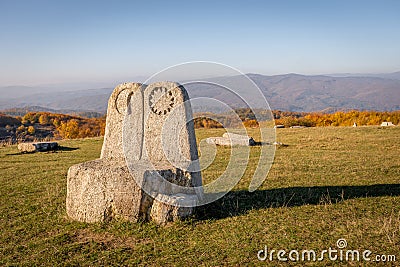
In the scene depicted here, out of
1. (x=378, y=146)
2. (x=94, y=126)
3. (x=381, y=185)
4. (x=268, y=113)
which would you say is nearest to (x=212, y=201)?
(x=268, y=113)

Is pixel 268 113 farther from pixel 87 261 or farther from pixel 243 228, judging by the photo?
pixel 87 261

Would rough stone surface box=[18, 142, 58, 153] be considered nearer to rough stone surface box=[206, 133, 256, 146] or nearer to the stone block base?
rough stone surface box=[206, 133, 256, 146]

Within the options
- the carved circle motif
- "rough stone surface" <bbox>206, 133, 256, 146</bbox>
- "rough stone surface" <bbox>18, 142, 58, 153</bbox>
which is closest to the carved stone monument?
the carved circle motif

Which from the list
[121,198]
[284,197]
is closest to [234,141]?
[284,197]

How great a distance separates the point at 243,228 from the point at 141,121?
3398mm

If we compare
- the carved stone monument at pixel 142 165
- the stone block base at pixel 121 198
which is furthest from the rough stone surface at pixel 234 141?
the stone block base at pixel 121 198

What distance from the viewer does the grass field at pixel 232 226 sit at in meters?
6.00

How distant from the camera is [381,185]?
1044 centimetres

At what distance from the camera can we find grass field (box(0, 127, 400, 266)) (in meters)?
6.00

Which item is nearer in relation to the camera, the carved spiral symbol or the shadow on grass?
the carved spiral symbol

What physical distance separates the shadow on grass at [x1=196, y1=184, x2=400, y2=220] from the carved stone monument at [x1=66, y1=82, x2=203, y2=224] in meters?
0.65
